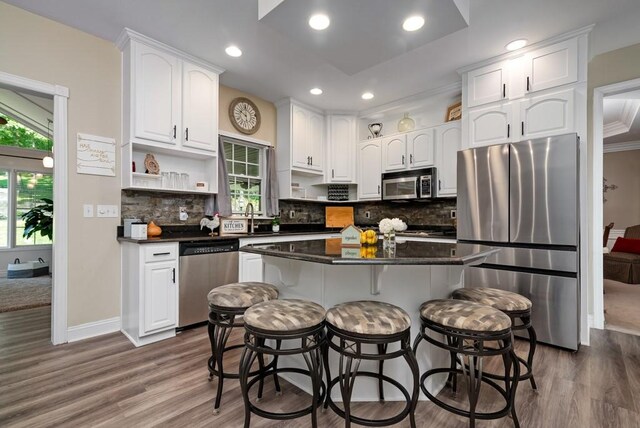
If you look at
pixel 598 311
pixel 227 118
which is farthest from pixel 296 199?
pixel 598 311

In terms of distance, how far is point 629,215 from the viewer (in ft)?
20.9

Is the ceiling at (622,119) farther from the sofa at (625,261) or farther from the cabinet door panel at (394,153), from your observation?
the cabinet door panel at (394,153)

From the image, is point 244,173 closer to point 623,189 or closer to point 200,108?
point 200,108

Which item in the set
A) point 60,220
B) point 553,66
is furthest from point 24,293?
point 553,66

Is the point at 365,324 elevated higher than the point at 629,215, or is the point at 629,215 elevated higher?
the point at 629,215

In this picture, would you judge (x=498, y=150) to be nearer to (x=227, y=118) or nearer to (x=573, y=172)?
(x=573, y=172)

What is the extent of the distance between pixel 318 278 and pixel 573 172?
233 cm

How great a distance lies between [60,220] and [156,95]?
141 centimetres

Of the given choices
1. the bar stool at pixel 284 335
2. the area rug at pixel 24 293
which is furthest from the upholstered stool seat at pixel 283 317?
the area rug at pixel 24 293

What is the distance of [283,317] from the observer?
1.44 m

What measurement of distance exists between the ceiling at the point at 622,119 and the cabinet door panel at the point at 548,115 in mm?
2019

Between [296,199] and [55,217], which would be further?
[296,199]

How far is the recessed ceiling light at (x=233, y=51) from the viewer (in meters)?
2.99

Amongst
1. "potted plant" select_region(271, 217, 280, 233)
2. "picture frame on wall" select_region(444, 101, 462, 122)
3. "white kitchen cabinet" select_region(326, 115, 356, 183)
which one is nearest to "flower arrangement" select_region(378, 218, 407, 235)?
"potted plant" select_region(271, 217, 280, 233)
